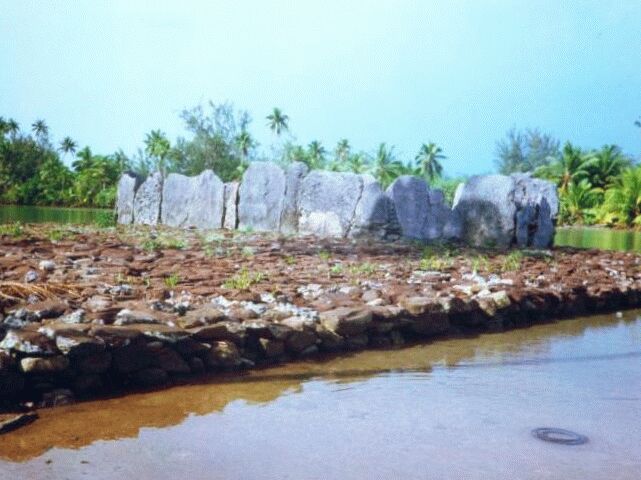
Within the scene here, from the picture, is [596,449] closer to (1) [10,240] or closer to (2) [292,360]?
(2) [292,360]

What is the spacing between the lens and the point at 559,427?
3262mm

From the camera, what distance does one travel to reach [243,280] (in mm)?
6008

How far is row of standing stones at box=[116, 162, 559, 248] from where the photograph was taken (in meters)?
12.9

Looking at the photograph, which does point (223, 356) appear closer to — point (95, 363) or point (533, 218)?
point (95, 363)

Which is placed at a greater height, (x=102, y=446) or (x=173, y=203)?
(x=173, y=203)

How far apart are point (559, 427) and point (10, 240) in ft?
25.2

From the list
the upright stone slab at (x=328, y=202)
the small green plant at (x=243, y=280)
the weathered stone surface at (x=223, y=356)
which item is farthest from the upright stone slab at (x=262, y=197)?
the weathered stone surface at (x=223, y=356)

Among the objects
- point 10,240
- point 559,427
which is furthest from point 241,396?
point 10,240

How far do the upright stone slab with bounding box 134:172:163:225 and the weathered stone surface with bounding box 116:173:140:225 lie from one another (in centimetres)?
18

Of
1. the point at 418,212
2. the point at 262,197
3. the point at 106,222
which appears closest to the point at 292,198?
the point at 262,197

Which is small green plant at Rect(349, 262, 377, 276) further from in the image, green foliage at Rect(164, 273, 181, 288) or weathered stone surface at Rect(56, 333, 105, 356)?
weathered stone surface at Rect(56, 333, 105, 356)

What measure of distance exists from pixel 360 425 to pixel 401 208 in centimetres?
1028

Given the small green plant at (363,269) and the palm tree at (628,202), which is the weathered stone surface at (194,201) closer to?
the small green plant at (363,269)

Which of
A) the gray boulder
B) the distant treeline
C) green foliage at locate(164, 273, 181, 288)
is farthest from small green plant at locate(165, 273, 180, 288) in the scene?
the distant treeline
